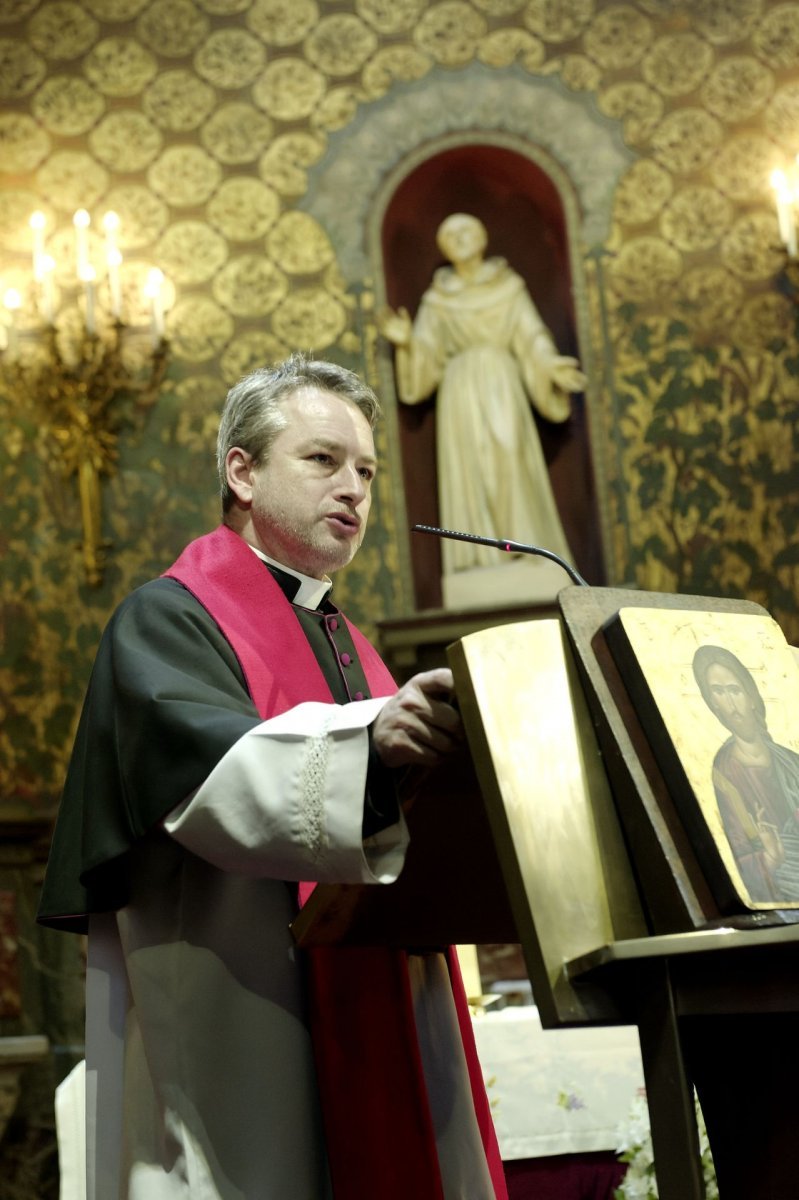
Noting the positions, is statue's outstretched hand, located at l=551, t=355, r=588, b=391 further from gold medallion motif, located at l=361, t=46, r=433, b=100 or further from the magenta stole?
the magenta stole

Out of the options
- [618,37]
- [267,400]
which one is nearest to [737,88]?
[618,37]

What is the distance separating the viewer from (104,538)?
6754 mm

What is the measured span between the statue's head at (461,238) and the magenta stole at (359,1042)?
515 centimetres

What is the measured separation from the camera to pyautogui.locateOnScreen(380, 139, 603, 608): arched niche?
688 centimetres

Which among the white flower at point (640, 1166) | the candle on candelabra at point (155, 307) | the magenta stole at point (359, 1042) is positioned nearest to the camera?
the magenta stole at point (359, 1042)

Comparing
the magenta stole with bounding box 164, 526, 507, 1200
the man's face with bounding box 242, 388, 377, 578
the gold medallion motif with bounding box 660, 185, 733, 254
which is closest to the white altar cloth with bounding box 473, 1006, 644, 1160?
the magenta stole with bounding box 164, 526, 507, 1200

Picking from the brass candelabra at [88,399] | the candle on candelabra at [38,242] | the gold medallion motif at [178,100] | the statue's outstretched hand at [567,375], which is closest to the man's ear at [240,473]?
the brass candelabra at [88,399]

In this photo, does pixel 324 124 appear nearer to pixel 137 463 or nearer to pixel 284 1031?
pixel 137 463

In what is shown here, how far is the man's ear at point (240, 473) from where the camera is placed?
2352 millimetres

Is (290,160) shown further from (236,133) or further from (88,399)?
(88,399)

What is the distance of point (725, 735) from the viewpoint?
4.70 ft

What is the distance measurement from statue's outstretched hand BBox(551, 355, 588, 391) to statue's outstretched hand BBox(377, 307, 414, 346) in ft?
2.42

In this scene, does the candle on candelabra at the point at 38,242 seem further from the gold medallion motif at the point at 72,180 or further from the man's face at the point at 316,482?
the man's face at the point at 316,482

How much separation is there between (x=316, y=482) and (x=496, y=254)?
17.4 ft
